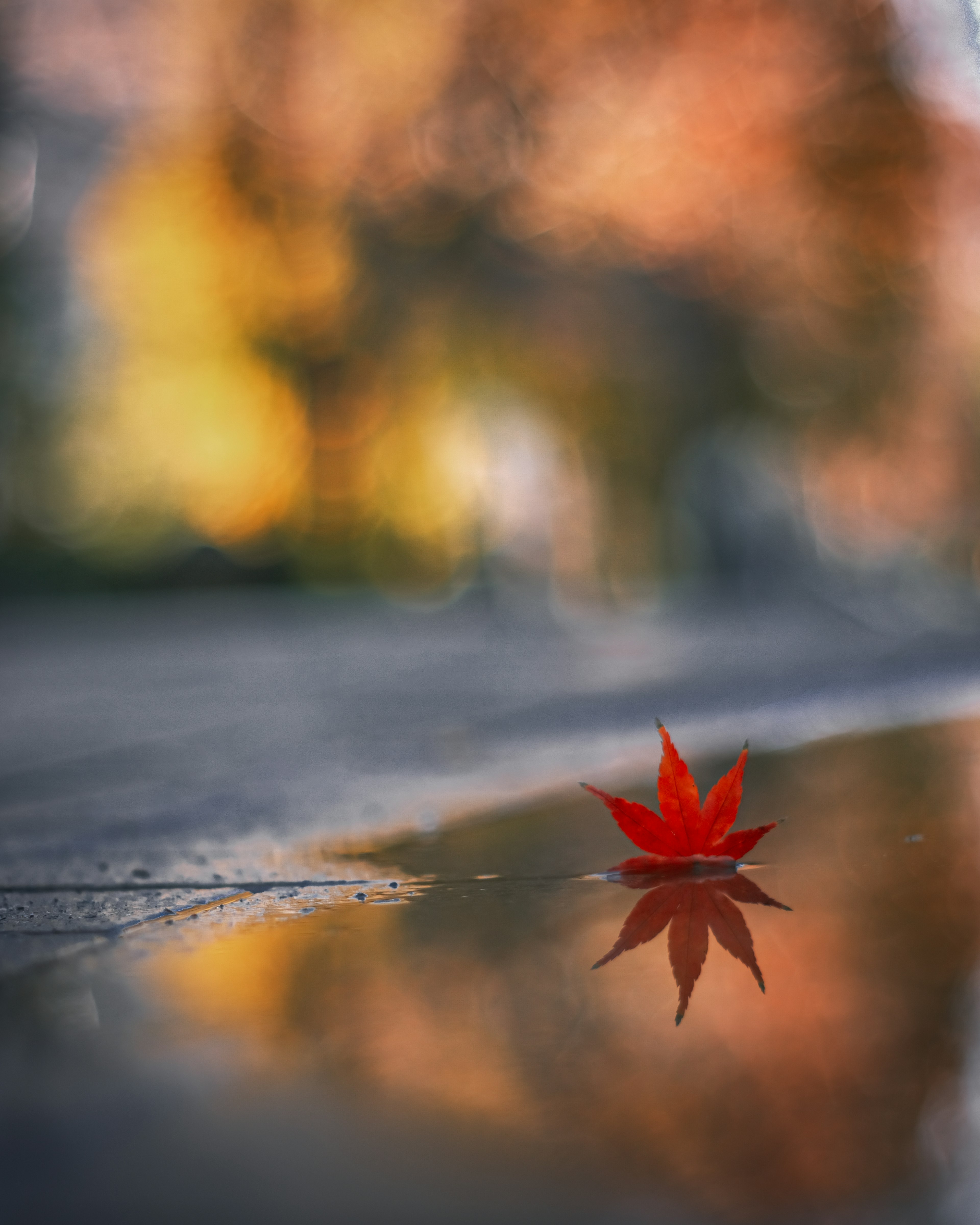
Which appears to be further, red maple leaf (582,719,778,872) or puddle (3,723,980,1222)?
red maple leaf (582,719,778,872)

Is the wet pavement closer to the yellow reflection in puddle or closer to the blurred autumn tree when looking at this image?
the yellow reflection in puddle

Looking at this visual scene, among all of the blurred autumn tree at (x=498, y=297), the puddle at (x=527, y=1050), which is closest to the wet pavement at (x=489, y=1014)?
the puddle at (x=527, y=1050)

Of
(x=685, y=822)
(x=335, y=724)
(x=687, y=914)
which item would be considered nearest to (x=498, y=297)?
(x=335, y=724)

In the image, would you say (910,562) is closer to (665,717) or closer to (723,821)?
(665,717)

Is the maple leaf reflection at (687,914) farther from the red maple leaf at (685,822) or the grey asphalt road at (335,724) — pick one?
the grey asphalt road at (335,724)

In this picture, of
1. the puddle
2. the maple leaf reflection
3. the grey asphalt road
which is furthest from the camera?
the grey asphalt road

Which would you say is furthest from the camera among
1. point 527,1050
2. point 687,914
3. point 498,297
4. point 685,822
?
point 498,297

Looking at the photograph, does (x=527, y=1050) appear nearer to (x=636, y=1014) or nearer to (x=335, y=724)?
(x=636, y=1014)

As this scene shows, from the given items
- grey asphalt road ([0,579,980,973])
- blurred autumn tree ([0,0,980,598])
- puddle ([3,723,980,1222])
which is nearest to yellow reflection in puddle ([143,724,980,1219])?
puddle ([3,723,980,1222])

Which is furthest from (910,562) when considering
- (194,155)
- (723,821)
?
(723,821)
